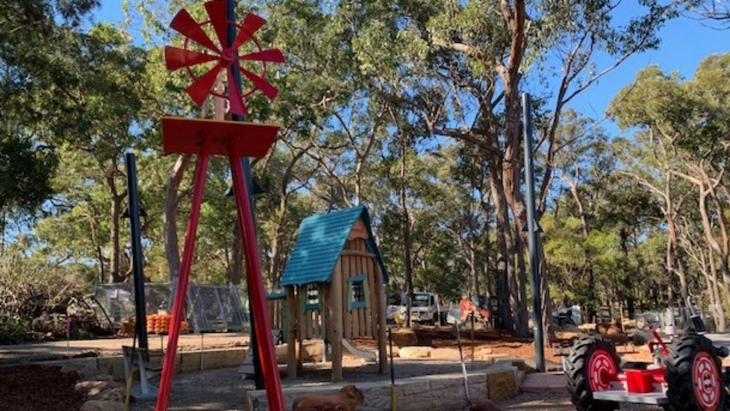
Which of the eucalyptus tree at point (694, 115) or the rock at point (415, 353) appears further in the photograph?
the eucalyptus tree at point (694, 115)

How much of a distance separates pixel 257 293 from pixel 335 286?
5.61m

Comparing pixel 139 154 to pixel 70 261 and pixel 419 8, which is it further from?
pixel 70 261

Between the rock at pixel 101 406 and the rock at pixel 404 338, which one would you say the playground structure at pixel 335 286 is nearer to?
the rock at pixel 101 406

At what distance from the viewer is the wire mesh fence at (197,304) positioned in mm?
22594

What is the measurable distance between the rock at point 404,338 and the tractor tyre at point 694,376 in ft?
35.7

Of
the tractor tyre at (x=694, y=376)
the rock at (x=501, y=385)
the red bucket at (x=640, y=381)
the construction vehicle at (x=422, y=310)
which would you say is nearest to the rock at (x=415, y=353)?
the rock at (x=501, y=385)

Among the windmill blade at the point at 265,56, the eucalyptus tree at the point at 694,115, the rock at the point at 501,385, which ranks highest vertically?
the eucalyptus tree at the point at 694,115

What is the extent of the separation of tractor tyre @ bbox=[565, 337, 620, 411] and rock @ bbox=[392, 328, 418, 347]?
33.6 ft

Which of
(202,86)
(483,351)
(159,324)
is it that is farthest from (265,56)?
(483,351)

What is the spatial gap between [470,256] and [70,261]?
28353 mm

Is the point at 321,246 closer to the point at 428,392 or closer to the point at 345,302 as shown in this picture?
the point at 345,302

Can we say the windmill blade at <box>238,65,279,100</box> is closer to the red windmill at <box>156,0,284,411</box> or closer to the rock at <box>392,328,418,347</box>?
the red windmill at <box>156,0,284,411</box>

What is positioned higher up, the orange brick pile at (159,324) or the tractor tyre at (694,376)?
the orange brick pile at (159,324)

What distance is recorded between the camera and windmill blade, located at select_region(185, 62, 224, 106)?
4766 millimetres
